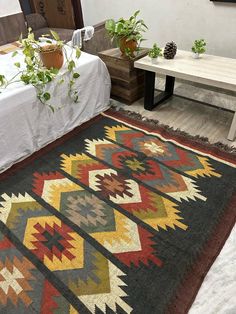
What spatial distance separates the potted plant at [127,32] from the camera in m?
2.06

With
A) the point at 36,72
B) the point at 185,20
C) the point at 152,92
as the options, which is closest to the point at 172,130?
the point at 152,92

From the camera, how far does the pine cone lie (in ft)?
6.66

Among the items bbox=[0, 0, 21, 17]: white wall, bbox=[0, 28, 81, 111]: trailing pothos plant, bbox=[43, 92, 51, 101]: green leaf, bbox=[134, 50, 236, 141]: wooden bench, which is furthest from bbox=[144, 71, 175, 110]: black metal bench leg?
bbox=[0, 0, 21, 17]: white wall

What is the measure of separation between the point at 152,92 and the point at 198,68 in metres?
0.44

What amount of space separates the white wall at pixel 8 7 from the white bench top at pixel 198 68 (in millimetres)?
1539

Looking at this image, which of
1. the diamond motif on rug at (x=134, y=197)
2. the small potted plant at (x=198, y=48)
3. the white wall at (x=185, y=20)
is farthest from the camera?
the white wall at (x=185, y=20)

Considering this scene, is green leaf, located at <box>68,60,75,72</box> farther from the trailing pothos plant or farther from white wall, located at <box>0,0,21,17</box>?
white wall, located at <box>0,0,21,17</box>

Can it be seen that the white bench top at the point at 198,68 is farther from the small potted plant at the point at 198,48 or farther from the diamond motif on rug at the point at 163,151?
the diamond motif on rug at the point at 163,151

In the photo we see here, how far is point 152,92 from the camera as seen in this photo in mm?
2197

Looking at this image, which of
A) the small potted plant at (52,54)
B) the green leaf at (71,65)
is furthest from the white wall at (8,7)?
the green leaf at (71,65)

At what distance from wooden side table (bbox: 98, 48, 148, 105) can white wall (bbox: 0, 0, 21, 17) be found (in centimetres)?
113

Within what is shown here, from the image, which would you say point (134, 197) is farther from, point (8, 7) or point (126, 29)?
point (8, 7)

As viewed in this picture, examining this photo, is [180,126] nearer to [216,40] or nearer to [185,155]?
[185,155]

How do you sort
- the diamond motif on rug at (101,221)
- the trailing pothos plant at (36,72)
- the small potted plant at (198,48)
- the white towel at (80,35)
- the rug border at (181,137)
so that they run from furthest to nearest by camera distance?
the white towel at (80,35)
the small potted plant at (198,48)
the rug border at (181,137)
the trailing pothos plant at (36,72)
the diamond motif on rug at (101,221)
